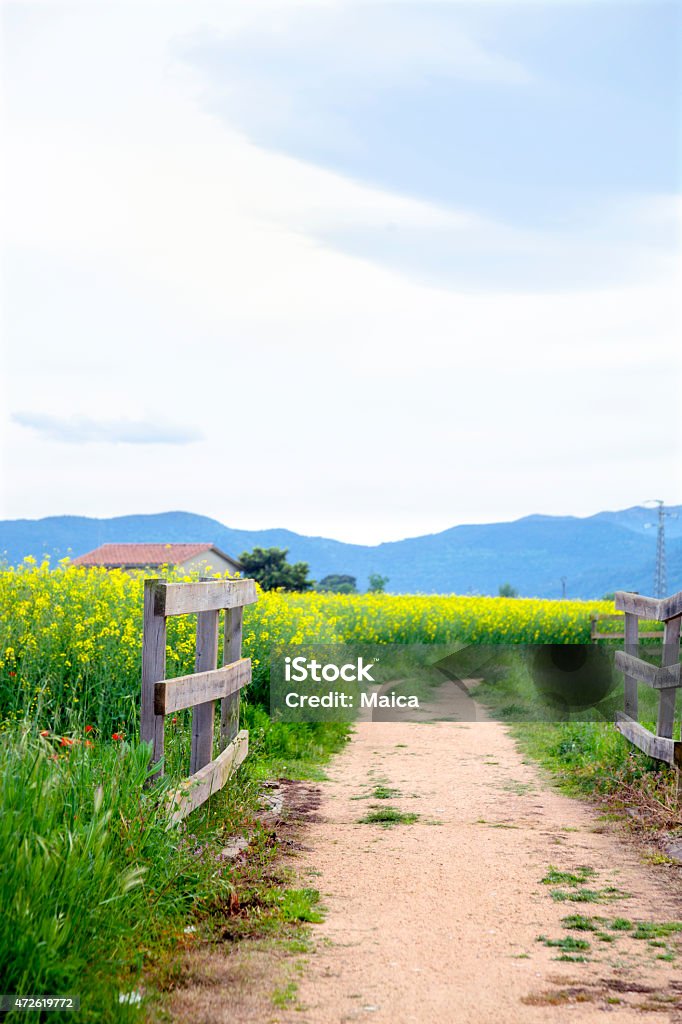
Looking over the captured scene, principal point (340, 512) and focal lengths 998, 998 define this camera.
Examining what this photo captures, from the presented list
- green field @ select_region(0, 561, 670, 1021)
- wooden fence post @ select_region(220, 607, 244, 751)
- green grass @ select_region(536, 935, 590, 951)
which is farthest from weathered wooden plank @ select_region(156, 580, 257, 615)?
green grass @ select_region(536, 935, 590, 951)

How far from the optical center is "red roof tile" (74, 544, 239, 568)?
77.0 meters

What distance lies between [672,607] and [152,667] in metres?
4.26

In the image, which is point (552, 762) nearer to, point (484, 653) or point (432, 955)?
point (432, 955)

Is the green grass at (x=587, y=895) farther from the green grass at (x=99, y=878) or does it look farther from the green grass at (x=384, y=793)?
the green grass at (x=384, y=793)

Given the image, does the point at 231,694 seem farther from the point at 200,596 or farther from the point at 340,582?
the point at 340,582

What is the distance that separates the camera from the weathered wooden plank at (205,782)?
566 cm

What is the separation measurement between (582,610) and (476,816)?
54.2 ft

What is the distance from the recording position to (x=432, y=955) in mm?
4855

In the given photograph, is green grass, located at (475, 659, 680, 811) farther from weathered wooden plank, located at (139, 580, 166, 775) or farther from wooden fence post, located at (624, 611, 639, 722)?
weathered wooden plank, located at (139, 580, 166, 775)

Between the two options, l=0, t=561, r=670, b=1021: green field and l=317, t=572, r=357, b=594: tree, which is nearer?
l=0, t=561, r=670, b=1021: green field

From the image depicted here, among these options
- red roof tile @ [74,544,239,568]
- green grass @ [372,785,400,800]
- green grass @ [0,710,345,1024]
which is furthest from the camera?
red roof tile @ [74,544,239,568]

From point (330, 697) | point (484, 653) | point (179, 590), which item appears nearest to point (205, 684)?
point (179, 590)

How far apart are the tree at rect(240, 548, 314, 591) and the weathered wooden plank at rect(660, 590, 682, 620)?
48421 millimetres

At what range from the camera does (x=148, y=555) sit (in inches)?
3366
